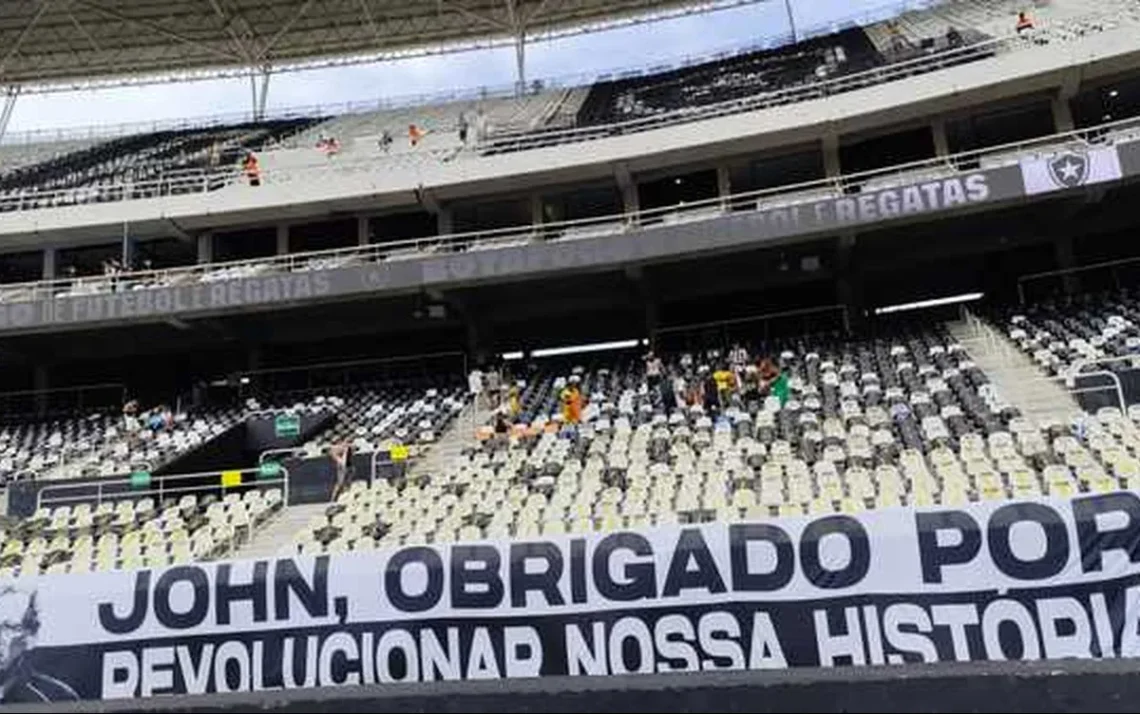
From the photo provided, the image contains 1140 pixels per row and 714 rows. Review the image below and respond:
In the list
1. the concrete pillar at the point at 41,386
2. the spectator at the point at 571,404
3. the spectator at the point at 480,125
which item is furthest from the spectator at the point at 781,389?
the concrete pillar at the point at 41,386

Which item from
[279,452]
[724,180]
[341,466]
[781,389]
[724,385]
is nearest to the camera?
[341,466]

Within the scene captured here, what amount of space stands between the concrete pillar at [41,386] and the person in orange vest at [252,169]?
8.03 m

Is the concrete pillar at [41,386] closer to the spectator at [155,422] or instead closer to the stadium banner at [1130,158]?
the spectator at [155,422]

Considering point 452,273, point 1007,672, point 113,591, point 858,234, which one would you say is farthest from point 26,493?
point 1007,672

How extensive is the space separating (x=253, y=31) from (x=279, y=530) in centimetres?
2669

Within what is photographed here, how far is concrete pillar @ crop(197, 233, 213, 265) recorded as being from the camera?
28.9 m

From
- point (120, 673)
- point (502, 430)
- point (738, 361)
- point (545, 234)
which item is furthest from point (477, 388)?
point (120, 673)

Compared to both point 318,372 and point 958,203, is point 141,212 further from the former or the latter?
point 958,203

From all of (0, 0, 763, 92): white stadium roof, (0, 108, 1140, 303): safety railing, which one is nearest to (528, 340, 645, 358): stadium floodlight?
(0, 108, 1140, 303): safety railing

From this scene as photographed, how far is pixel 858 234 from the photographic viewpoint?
929 inches

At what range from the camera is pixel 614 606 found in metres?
7.41

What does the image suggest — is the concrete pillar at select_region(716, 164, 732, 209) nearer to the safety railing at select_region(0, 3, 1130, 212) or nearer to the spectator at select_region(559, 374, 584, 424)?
the safety railing at select_region(0, 3, 1130, 212)

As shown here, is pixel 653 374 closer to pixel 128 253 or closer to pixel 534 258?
pixel 534 258

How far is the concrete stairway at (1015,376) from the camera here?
1546cm
